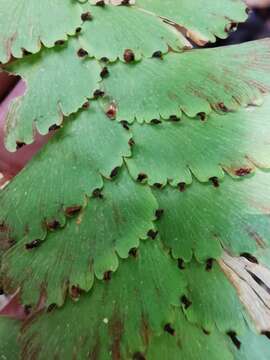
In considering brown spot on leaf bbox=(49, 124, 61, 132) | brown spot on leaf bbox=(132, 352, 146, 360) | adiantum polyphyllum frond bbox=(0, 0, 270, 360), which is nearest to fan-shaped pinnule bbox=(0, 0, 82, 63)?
adiantum polyphyllum frond bbox=(0, 0, 270, 360)

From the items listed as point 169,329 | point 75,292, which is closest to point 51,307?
point 75,292

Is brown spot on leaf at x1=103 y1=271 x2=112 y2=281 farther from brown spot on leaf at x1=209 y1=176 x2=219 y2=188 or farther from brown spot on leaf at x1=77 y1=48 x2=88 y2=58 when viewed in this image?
brown spot on leaf at x1=77 y1=48 x2=88 y2=58

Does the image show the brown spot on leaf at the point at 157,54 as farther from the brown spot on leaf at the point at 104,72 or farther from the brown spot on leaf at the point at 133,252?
the brown spot on leaf at the point at 133,252

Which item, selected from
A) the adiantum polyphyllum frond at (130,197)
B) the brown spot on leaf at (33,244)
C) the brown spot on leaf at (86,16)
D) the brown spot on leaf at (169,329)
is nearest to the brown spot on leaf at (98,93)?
the adiantum polyphyllum frond at (130,197)

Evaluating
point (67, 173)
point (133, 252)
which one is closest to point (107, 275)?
point (133, 252)

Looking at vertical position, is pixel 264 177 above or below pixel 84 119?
below

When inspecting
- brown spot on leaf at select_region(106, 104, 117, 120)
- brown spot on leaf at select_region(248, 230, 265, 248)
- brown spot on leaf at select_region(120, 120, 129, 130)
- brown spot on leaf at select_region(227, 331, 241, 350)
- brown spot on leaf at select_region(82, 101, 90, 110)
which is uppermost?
brown spot on leaf at select_region(82, 101, 90, 110)

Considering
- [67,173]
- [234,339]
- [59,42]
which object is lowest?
[234,339]

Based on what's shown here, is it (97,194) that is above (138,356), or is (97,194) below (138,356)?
above

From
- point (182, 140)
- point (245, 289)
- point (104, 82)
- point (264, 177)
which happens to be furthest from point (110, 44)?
point (245, 289)

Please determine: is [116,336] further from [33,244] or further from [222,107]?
[222,107]

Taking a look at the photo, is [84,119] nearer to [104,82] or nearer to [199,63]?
[104,82]
